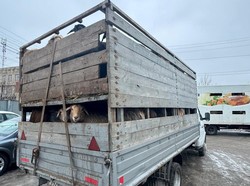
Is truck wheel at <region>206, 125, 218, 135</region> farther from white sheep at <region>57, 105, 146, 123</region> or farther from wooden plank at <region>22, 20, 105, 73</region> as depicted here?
wooden plank at <region>22, 20, 105, 73</region>

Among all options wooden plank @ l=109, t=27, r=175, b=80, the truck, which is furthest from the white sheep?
the truck

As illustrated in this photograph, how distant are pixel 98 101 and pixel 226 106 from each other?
40.9ft

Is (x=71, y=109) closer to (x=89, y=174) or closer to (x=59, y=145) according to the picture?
(x=59, y=145)

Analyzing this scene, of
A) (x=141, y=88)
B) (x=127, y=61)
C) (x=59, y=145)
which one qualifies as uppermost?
(x=127, y=61)

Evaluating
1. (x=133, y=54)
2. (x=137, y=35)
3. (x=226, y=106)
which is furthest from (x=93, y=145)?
(x=226, y=106)

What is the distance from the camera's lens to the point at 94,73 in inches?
75.0

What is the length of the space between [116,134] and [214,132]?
12.9m

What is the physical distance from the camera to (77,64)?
6.77 feet

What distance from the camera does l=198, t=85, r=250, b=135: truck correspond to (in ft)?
39.6

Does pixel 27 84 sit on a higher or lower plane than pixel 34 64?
lower

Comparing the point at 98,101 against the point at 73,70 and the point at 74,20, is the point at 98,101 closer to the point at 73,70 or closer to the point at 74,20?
the point at 73,70

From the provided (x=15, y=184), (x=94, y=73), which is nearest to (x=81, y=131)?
(x=94, y=73)

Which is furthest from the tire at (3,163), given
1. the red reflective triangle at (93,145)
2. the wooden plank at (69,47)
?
the red reflective triangle at (93,145)

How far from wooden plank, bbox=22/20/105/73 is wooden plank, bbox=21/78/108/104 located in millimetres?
355
